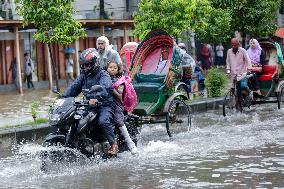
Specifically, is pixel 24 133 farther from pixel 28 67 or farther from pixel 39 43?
pixel 39 43

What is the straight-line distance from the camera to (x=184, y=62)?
18703 millimetres

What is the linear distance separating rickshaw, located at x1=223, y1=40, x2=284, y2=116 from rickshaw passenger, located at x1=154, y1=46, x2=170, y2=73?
223 centimetres

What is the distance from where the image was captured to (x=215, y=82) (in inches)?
754

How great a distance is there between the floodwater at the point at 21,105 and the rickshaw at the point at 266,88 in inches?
164

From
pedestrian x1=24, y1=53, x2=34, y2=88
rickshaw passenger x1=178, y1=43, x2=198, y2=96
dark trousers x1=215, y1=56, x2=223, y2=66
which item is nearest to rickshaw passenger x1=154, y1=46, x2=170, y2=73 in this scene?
rickshaw passenger x1=178, y1=43, x2=198, y2=96

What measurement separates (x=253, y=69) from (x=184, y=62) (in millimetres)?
2363

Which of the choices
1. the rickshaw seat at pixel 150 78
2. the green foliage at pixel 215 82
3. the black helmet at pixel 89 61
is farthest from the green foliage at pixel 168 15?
the black helmet at pixel 89 61

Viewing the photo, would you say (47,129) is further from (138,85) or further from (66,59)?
(66,59)

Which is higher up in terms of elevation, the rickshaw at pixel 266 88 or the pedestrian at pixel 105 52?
the pedestrian at pixel 105 52

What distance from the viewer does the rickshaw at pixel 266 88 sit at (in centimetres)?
1638

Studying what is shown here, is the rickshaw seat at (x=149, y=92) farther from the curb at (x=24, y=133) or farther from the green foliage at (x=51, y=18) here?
the green foliage at (x=51, y=18)

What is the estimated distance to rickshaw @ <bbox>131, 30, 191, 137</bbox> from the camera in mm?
13531

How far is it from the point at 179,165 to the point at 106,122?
3.98 feet

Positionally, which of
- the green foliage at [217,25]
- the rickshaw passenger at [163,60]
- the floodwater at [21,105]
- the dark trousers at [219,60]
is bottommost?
the floodwater at [21,105]
